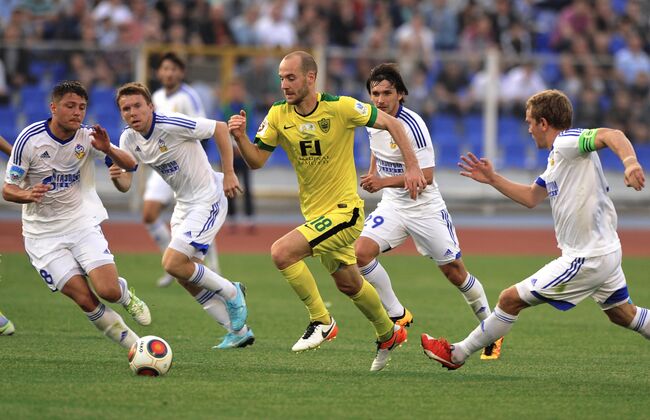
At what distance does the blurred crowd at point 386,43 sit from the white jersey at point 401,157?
11.6 m

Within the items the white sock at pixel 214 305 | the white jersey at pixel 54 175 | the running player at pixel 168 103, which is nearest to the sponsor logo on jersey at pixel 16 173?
the white jersey at pixel 54 175

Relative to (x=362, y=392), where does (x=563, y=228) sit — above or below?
above

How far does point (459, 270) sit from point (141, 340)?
3004 millimetres

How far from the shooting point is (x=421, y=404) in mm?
6773

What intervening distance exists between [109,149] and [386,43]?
50.1 feet

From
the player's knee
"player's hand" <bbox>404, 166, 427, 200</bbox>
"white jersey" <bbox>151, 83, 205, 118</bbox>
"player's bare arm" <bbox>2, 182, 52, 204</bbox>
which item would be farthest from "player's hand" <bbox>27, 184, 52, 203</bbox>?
"white jersey" <bbox>151, 83, 205, 118</bbox>

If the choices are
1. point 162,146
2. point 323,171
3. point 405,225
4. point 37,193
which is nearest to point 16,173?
point 37,193

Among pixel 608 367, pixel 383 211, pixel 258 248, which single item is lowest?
pixel 258 248

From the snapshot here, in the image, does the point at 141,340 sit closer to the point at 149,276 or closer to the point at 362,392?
the point at 362,392

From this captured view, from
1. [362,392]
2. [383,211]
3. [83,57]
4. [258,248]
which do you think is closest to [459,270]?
[383,211]

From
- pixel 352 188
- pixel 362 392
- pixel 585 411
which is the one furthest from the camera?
pixel 352 188

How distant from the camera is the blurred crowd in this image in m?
21.2

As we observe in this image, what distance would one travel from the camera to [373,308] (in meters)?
8.06

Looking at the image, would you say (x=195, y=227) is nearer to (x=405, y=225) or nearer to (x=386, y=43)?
(x=405, y=225)
